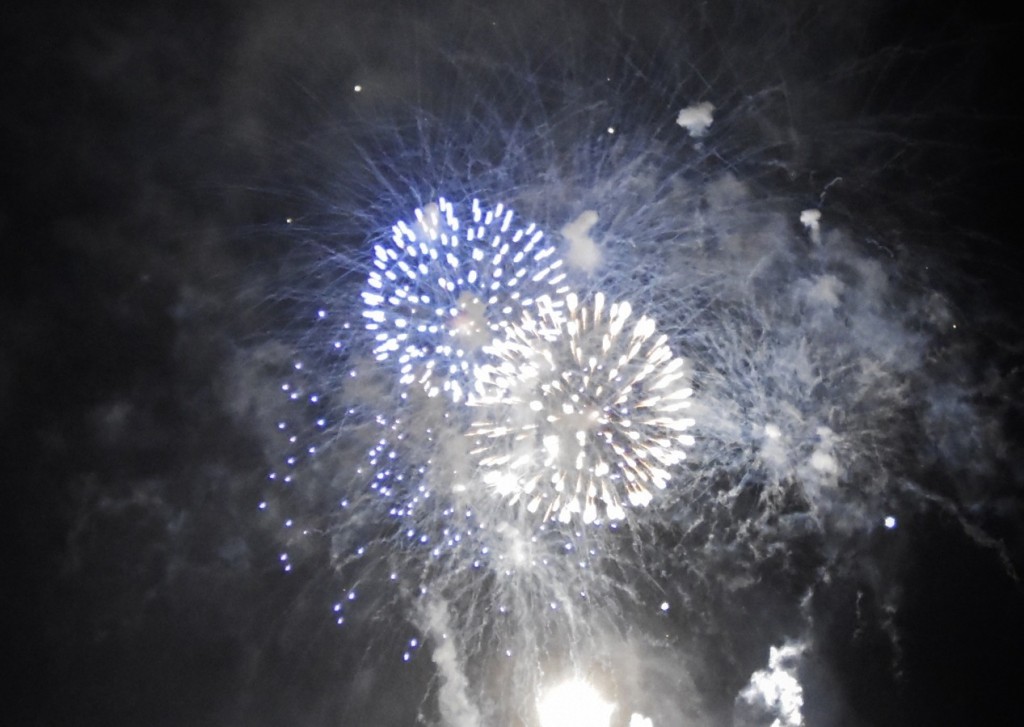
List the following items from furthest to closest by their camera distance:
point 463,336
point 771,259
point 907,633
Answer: point 907,633 < point 771,259 < point 463,336

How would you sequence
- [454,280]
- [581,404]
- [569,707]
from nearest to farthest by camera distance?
[581,404], [454,280], [569,707]

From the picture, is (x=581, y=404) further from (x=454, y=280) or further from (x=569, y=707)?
(x=569, y=707)

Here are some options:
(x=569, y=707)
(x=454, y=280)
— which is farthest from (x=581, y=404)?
(x=569, y=707)

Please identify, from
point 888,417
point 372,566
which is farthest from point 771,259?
point 372,566

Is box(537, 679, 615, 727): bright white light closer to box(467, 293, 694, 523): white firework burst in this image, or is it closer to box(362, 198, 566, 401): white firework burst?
box(467, 293, 694, 523): white firework burst

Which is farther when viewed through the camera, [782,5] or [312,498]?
[312,498]

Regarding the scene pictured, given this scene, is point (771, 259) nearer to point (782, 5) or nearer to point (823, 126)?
point (823, 126)

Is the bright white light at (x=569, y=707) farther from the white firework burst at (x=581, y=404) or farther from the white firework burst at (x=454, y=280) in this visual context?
the white firework burst at (x=454, y=280)

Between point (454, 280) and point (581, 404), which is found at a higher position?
point (454, 280)
